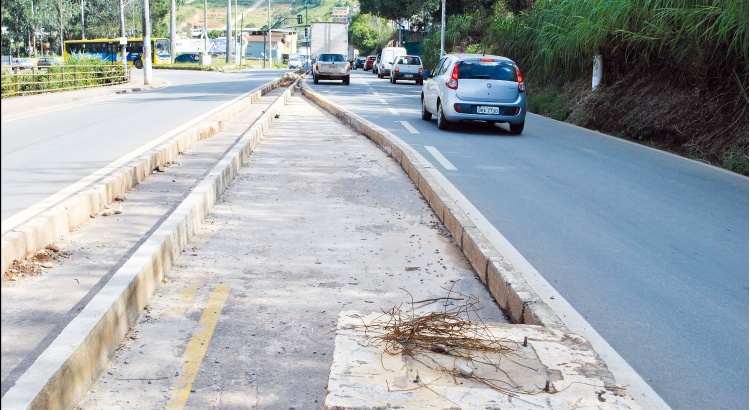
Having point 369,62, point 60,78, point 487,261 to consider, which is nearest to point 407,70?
point 60,78

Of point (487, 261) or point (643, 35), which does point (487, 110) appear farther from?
point (487, 261)

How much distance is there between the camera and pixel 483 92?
1513 centimetres

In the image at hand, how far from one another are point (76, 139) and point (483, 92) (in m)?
7.81

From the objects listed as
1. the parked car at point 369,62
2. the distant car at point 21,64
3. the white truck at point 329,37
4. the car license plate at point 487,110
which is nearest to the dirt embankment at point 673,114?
the car license plate at point 487,110

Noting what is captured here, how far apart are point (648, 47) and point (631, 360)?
1374 centimetres

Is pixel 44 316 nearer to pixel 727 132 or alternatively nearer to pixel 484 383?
pixel 484 383

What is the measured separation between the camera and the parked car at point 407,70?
131 feet

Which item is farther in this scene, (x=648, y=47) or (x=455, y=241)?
(x=648, y=47)

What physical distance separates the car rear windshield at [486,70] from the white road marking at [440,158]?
3.15 meters

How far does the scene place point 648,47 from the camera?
16312 mm

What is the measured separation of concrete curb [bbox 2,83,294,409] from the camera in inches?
120

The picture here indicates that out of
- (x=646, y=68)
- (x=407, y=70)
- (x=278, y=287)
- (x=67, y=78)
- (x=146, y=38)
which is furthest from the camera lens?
(x=407, y=70)

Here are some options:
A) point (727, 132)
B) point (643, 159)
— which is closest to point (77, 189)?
point (643, 159)

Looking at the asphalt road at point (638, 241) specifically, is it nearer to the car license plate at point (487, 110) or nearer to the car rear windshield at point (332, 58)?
the car license plate at point (487, 110)
